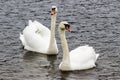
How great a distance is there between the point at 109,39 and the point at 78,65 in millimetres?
3200

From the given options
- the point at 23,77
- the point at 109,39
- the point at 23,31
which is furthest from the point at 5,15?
the point at 23,77

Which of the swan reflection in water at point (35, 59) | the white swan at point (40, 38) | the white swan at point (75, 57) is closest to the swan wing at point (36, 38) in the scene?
the white swan at point (40, 38)

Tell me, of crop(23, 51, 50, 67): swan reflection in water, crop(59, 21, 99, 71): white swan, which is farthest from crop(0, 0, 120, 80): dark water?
crop(59, 21, 99, 71): white swan

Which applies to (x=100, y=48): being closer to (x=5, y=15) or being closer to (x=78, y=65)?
(x=78, y=65)

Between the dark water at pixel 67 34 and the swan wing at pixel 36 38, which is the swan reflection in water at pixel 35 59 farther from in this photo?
the swan wing at pixel 36 38

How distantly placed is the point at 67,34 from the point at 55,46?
7.06 ft

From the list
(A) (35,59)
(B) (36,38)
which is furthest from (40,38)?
(A) (35,59)

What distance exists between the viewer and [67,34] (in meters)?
21.7

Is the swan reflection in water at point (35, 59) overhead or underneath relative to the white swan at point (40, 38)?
underneath

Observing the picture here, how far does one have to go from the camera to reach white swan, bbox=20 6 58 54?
19672mm

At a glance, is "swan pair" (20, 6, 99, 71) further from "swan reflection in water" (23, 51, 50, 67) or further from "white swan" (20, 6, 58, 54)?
"swan reflection in water" (23, 51, 50, 67)

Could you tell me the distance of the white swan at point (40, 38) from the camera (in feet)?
64.5

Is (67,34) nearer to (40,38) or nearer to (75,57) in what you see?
(40,38)

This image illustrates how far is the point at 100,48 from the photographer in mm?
19797
